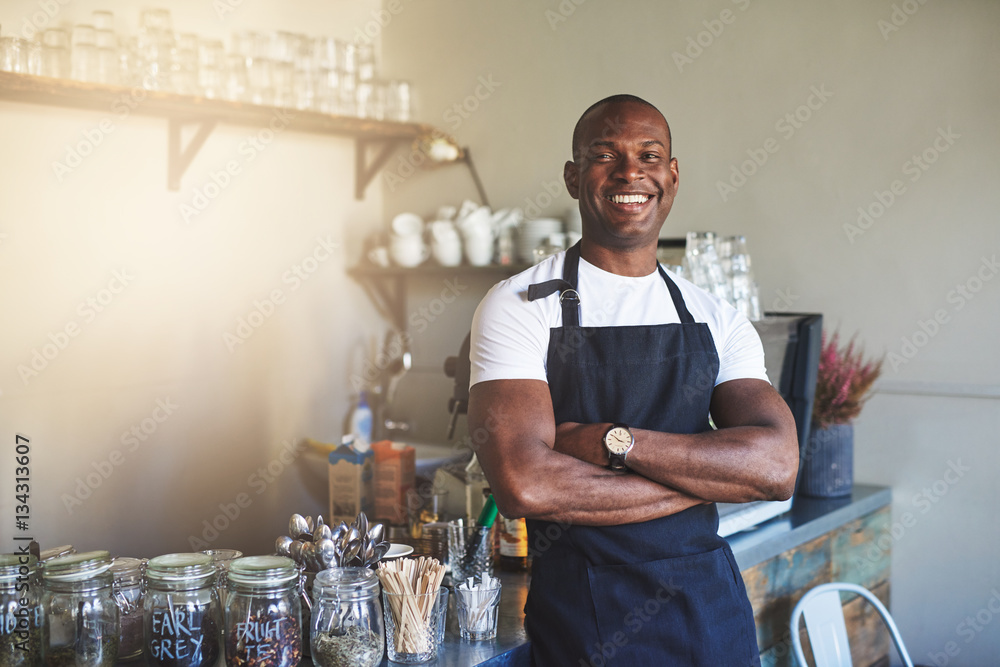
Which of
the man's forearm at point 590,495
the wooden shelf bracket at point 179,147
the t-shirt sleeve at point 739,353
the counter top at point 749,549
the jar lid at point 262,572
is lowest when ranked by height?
the counter top at point 749,549

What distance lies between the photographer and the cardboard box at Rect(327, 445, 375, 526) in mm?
2141

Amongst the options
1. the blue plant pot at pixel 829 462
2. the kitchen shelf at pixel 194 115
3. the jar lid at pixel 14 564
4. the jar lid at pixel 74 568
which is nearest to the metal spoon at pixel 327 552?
the jar lid at pixel 74 568

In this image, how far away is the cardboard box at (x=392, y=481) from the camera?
2.13 metres

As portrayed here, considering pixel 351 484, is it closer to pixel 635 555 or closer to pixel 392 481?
pixel 392 481

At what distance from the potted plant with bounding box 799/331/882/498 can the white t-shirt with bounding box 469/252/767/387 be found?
1000 millimetres

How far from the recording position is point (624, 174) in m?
1.53

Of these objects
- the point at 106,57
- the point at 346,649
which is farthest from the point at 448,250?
the point at 346,649

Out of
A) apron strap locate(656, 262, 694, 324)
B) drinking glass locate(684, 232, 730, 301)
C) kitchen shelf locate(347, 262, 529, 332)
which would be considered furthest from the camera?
kitchen shelf locate(347, 262, 529, 332)

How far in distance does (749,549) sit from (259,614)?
1.19 metres

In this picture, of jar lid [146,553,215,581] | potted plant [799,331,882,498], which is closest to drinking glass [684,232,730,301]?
potted plant [799,331,882,498]

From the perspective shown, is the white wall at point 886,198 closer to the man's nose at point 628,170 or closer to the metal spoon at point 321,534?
the man's nose at point 628,170

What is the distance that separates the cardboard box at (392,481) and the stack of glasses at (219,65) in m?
1.51

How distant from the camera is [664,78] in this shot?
2.93 meters

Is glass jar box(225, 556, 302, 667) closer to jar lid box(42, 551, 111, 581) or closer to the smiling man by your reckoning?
jar lid box(42, 551, 111, 581)
